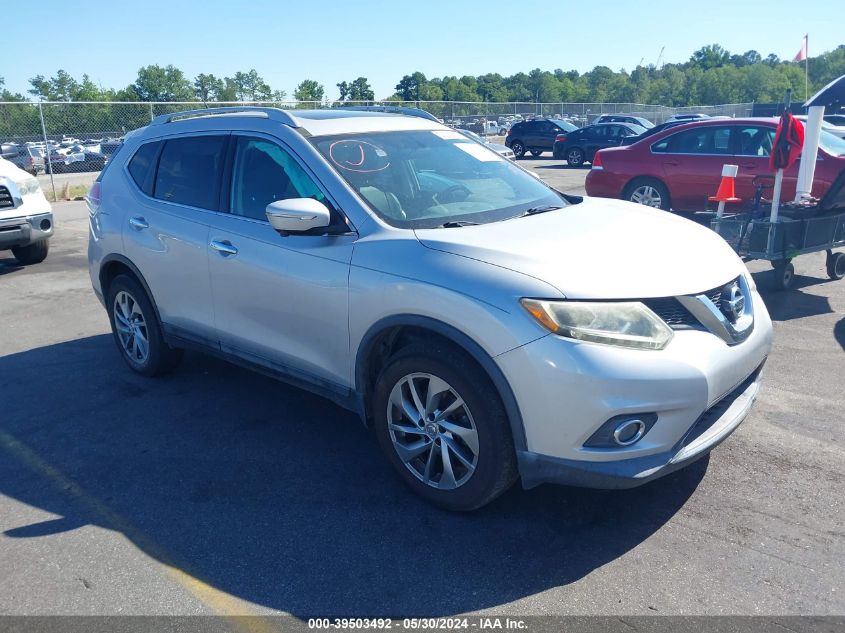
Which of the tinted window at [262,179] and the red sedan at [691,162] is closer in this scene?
the tinted window at [262,179]

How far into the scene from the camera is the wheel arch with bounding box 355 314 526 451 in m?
3.14

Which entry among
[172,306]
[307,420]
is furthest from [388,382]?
[172,306]

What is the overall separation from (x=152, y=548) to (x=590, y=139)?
24251mm

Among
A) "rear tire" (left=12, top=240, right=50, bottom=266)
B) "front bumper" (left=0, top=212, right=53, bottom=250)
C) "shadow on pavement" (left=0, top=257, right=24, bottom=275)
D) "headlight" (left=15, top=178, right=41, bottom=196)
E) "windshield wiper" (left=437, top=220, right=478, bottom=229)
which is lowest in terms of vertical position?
"shadow on pavement" (left=0, top=257, right=24, bottom=275)

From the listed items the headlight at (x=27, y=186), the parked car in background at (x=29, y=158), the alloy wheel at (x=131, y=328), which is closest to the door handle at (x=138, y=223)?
the alloy wheel at (x=131, y=328)

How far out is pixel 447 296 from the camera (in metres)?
3.28

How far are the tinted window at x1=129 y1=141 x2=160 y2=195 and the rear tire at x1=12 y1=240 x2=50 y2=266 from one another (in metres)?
5.54

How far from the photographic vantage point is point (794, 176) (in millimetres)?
9312

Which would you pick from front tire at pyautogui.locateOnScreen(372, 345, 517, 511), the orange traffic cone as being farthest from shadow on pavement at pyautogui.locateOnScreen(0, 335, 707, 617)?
the orange traffic cone

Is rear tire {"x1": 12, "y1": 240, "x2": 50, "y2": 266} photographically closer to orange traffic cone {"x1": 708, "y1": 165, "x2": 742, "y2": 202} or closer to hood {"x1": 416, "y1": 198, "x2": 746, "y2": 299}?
Answer: hood {"x1": 416, "y1": 198, "x2": 746, "y2": 299}

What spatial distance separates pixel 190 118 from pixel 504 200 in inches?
91.3

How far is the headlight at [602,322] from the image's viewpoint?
3.03 metres

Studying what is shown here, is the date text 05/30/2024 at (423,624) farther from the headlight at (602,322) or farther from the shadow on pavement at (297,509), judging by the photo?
the headlight at (602,322)

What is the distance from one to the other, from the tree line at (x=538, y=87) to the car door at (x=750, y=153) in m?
46.1
